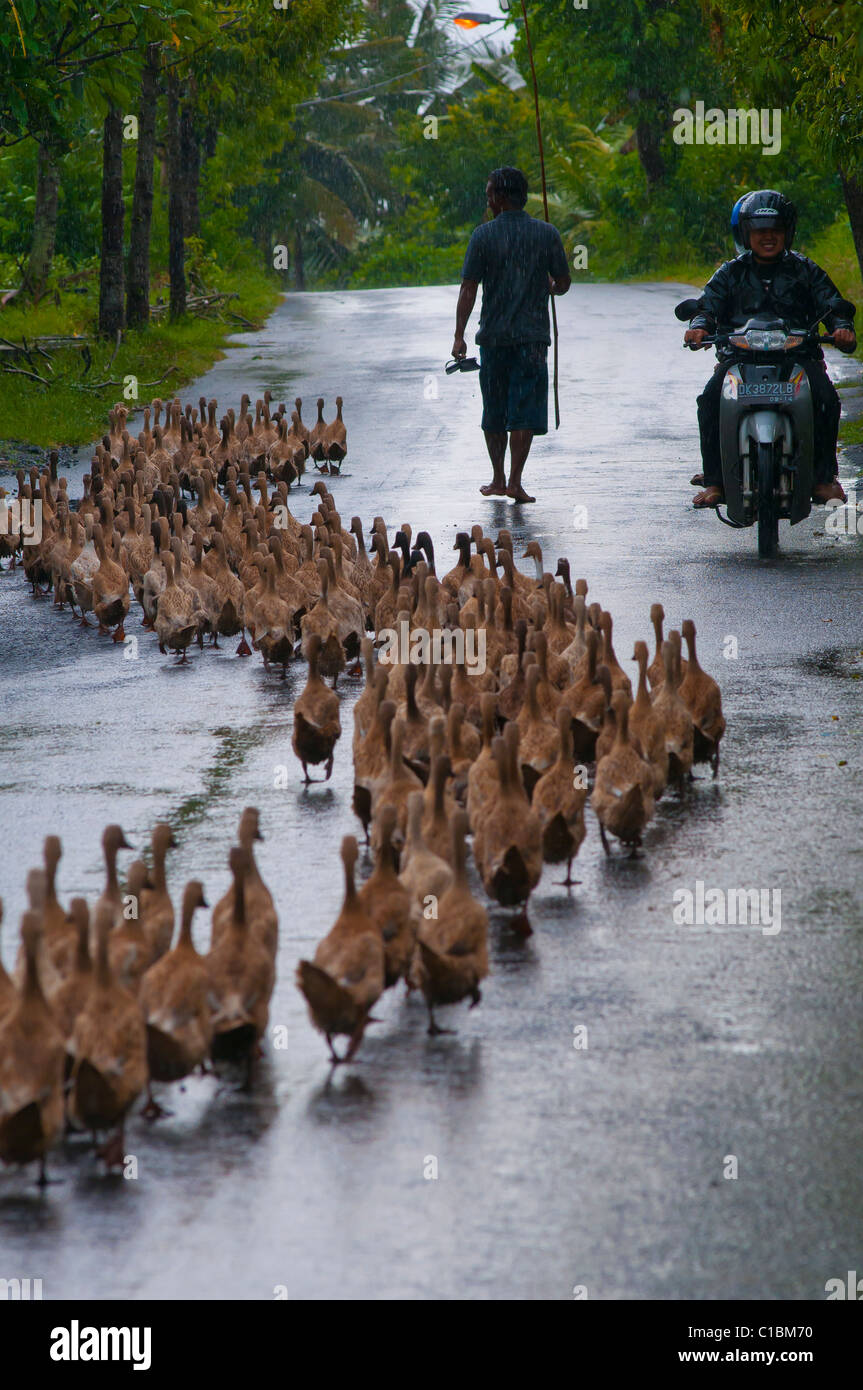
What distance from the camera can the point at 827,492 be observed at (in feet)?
42.5

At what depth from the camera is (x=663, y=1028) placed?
5477mm

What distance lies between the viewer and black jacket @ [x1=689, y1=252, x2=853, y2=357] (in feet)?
42.9

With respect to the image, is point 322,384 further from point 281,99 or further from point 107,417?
point 281,99

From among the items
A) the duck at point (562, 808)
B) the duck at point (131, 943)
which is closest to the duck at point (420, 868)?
the duck at point (562, 808)

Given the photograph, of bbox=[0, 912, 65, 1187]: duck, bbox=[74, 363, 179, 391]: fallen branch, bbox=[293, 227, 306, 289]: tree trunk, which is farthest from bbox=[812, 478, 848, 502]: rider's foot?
bbox=[293, 227, 306, 289]: tree trunk

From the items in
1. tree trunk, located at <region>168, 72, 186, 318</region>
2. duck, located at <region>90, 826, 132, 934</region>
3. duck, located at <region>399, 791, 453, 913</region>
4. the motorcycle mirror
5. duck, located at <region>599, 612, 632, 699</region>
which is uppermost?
tree trunk, located at <region>168, 72, 186, 318</region>

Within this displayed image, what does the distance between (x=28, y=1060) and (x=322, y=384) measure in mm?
20863

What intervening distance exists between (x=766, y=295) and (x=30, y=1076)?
10.0 metres

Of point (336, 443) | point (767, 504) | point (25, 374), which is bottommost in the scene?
point (767, 504)

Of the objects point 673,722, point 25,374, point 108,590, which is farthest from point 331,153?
point 673,722

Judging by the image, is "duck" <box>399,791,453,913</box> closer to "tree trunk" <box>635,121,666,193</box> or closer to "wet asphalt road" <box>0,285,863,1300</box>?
"wet asphalt road" <box>0,285,863,1300</box>

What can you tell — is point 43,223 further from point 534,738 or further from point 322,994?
point 322,994

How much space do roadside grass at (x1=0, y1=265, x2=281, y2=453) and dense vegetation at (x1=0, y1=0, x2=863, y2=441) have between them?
0.07m

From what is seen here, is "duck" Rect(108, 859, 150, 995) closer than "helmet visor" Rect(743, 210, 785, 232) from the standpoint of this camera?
Yes
